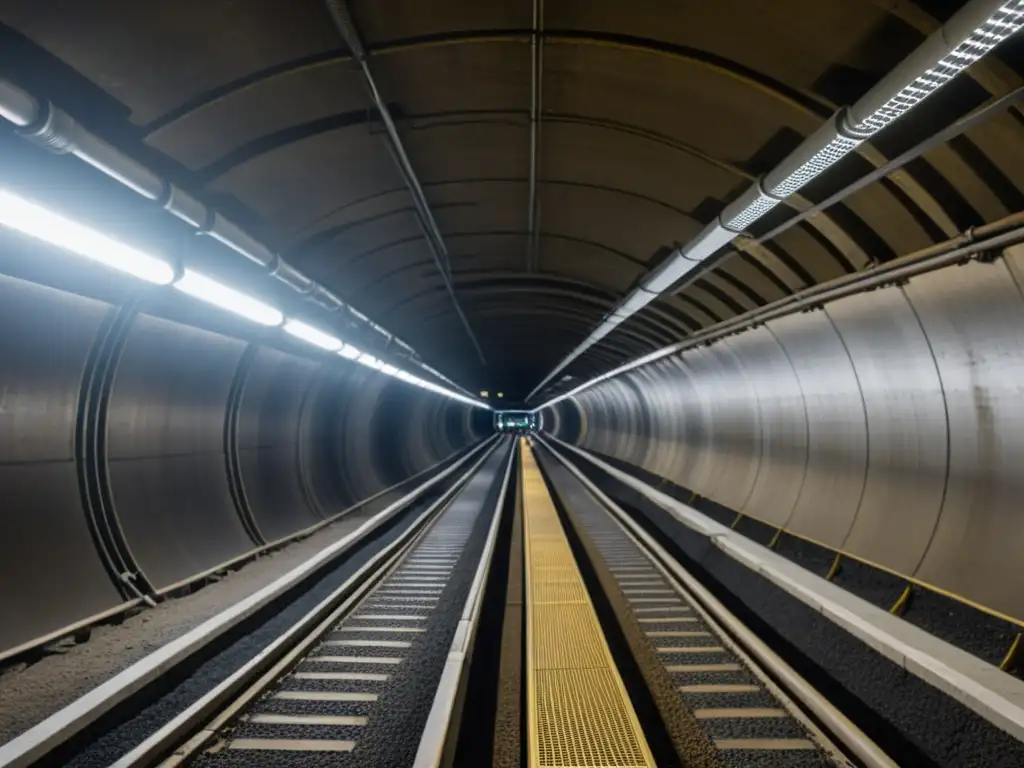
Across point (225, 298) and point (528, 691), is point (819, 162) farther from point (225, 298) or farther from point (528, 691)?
point (225, 298)

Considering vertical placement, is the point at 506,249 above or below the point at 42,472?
above

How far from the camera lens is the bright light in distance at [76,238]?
11.7 ft

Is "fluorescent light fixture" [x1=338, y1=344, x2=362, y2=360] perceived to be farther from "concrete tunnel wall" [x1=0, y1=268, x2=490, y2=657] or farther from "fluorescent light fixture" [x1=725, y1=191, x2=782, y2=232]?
"fluorescent light fixture" [x1=725, y1=191, x2=782, y2=232]

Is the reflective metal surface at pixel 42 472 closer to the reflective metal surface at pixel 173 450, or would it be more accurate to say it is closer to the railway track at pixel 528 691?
the reflective metal surface at pixel 173 450

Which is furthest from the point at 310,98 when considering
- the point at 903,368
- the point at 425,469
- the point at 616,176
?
the point at 425,469

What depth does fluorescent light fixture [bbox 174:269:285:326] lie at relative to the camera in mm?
5518

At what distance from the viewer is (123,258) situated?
4.60 meters

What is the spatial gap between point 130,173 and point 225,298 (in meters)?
2.12

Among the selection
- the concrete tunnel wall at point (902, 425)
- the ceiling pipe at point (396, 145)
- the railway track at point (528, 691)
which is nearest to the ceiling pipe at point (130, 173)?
the ceiling pipe at point (396, 145)

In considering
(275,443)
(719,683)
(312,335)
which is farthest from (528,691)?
(275,443)

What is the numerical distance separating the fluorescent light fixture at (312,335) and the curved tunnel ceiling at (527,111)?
31.5 inches

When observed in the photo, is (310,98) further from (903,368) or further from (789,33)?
(903,368)

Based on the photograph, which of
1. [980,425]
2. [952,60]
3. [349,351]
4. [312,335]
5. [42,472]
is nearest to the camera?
[952,60]

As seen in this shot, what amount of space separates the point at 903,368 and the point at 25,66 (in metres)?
7.48
